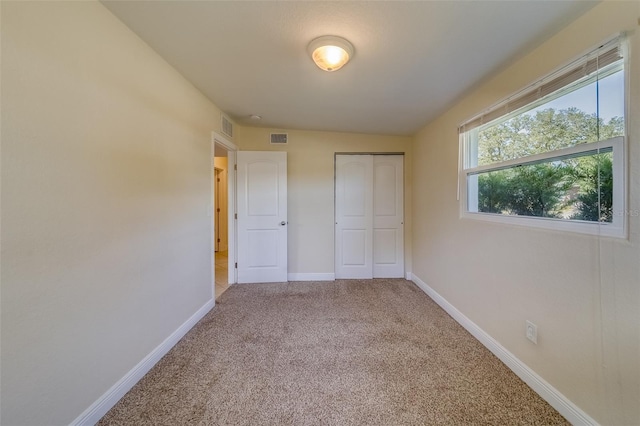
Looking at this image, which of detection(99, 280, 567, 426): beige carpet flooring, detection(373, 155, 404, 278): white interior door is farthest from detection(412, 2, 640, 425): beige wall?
detection(373, 155, 404, 278): white interior door

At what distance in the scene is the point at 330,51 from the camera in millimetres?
1589

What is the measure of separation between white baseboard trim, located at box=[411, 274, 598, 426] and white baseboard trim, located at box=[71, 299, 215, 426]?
2.62 m

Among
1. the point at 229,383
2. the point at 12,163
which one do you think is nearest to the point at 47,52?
the point at 12,163

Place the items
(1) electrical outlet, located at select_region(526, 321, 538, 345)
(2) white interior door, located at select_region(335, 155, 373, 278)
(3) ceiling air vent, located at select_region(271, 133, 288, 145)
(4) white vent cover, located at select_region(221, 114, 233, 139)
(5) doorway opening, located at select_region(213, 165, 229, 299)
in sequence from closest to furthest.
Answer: (1) electrical outlet, located at select_region(526, 321, 538, 345) < (4) white vent cover, located at select_region(221, 114, 233, 139) < (3) ceiling air vent, located at select_region(271, 133, 288, 145) < (2) white interior door, located at select_region(335, 155, 373, 278) < (5) doorway opening, located at select_region(213, 165, 229, 299)

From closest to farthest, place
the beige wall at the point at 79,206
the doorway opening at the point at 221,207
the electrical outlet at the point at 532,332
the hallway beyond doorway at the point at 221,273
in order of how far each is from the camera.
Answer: the beige wall at the point at 79,206 < the electrical outlet at the point at 532,332 < the hallway beyond doorway at the point at 221,273 < the doorway opening at the point at 221,207

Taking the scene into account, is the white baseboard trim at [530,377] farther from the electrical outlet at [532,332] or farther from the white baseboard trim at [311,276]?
the white baseboard trim at [311,276]

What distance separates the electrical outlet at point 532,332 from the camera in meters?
1.53

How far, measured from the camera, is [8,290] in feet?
3.15

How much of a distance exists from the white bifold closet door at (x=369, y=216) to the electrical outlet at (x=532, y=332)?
2.21 metres

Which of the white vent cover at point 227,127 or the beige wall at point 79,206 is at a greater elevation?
the white vent cover at point 227,127

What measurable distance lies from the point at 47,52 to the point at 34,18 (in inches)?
5.0

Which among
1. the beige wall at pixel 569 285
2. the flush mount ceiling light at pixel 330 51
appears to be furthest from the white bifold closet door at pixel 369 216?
the flush mount ceiling light at pixel 330 51

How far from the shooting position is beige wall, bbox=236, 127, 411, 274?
363cm

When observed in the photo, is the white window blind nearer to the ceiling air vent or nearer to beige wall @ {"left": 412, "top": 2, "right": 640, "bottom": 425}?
beige wall @ {"left": 412, "top": 2, "right": 640, "bottom": 425}
